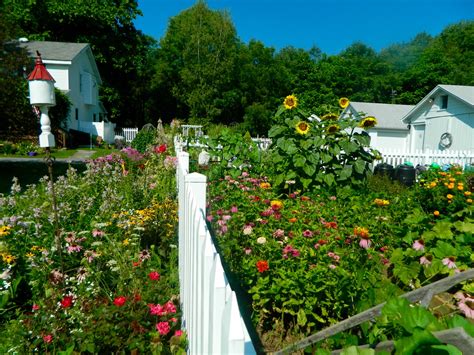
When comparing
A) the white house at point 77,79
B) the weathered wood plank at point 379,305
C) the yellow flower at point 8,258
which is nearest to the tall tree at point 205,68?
the white house at point 77,79

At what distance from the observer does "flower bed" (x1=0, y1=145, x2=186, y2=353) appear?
7.25 feet

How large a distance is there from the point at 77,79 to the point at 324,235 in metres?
27.1

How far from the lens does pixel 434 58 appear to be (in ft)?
112

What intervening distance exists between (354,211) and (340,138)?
4.19 ft

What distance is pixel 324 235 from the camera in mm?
3312

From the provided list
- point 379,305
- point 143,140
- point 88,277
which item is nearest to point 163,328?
point 88,277

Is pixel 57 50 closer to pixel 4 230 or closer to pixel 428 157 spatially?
pixel 428 157

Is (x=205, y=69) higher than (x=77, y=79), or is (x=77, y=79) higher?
(x=205, y=69)

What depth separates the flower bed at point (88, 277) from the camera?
221 cm

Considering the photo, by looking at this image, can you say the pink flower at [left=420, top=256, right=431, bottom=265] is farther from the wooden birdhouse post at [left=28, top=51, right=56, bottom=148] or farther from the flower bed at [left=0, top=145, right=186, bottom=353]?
the wooden birdhouse post at [left=28, top=51, right=56, bottom=148]

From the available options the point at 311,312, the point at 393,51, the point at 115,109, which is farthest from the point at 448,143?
the point at 393,51

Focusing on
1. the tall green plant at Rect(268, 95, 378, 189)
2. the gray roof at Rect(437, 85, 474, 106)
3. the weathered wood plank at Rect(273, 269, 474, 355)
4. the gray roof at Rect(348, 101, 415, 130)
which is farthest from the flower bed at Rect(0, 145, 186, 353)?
the gray roof at Rect(348, 101, 415, 130)

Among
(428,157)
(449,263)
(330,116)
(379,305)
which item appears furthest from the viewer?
(428,157)

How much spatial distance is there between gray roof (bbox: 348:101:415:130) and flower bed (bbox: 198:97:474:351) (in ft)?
64.6
